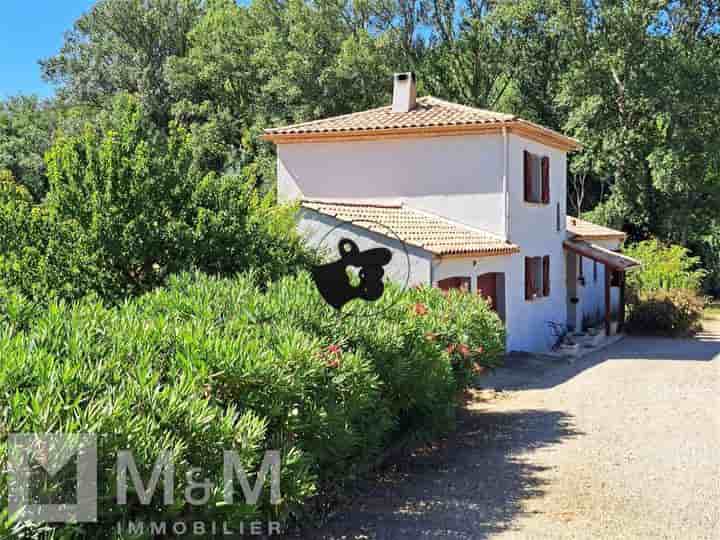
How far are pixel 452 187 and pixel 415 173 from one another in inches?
38.9

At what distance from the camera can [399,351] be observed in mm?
7891

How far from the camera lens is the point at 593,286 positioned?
26.7 meters

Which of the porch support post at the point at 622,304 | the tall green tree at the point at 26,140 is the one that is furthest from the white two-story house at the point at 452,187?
the tall green tree at the point at 26,140

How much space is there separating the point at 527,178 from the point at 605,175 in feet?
44.8

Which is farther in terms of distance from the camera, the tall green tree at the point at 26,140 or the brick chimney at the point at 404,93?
the tall green tree at the point at 26,140

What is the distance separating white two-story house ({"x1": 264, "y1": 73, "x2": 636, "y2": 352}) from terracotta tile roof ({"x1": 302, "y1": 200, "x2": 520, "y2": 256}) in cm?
4

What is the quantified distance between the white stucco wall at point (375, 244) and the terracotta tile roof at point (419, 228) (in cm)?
15

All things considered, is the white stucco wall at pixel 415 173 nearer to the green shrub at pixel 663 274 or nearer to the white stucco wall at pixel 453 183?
the white stucco wall at pixel 453 183

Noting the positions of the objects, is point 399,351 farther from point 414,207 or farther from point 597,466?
point 414,207

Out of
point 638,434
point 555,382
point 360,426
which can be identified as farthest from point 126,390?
point 555,382

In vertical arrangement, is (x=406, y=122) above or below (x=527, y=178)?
above

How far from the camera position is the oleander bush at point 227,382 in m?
4.15

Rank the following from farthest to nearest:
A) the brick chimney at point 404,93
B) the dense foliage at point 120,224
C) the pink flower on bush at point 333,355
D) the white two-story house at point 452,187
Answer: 1. the brick chimney at point 404,93
2. the white two-story house at point 452,187
3. the dense foliage at point 120,224
4. the pink flower on bush at point 333,355

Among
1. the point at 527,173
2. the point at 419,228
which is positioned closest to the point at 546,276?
the point at 527,173
